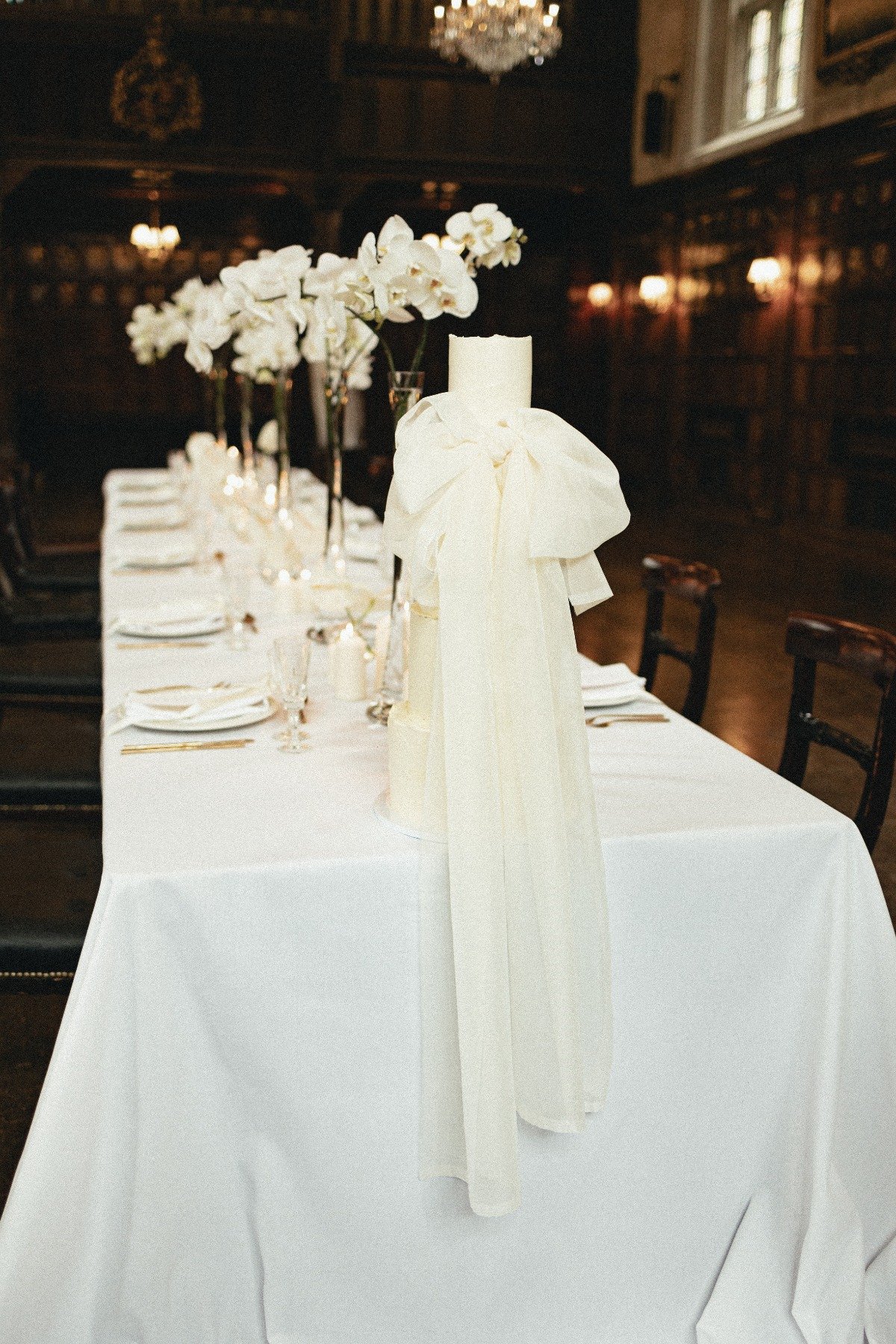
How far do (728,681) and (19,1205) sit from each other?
5.00 m

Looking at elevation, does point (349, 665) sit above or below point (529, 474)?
below

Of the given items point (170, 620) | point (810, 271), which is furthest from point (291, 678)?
point (810, 271)

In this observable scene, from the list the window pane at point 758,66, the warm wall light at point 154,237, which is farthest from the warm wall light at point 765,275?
the warm wall light at point 154,237

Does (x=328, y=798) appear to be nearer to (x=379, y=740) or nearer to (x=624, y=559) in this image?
(x=379, y=740)

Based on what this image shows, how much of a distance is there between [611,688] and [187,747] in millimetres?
857

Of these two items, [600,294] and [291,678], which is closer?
[291,678]

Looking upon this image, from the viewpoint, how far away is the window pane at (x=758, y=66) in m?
10.3

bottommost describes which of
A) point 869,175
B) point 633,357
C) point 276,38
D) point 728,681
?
point 728,681

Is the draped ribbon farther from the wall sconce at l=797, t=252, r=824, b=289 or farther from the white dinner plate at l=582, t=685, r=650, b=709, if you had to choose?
the wall sconce at l=797, t=252, r=824, b=289

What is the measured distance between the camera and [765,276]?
9.98 metres

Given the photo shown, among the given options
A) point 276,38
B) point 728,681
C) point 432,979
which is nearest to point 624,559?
point 728,681

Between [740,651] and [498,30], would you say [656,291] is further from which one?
[740,651]

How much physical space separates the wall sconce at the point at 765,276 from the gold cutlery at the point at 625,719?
27.6 ft

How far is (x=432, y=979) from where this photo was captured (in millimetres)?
1638
